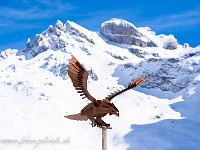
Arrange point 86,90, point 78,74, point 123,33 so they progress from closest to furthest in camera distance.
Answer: point 78,74 < point 86,90 < point 123,33

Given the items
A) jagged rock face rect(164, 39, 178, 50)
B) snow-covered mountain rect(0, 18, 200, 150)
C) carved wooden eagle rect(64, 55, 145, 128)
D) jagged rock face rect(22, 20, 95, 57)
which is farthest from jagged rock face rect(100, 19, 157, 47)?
carved wooden eagle rect(64, 55, 145, 128)

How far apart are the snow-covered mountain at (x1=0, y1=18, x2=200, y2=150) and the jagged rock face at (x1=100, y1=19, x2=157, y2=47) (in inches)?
465

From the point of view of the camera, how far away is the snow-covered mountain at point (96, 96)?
30516 mm

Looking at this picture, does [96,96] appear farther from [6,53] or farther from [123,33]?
[123,33]

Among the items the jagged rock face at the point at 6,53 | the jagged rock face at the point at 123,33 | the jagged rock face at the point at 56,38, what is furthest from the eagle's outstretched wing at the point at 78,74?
the jagged rock face at the point at 123,33

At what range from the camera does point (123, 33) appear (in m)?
104

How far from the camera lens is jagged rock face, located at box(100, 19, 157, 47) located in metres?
102

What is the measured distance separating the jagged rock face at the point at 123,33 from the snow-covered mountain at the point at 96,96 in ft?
38.7

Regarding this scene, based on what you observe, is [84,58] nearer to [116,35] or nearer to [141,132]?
[116,35]

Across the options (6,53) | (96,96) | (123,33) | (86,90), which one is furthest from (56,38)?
(86,90)

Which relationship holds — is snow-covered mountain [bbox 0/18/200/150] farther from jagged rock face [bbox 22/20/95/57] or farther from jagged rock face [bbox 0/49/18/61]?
jagged rock face [bbox 0/49/18/61]

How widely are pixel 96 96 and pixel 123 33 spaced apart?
62176mm

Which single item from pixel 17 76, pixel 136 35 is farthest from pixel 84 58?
pixel 136 35

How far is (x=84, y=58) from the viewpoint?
7175 cm
